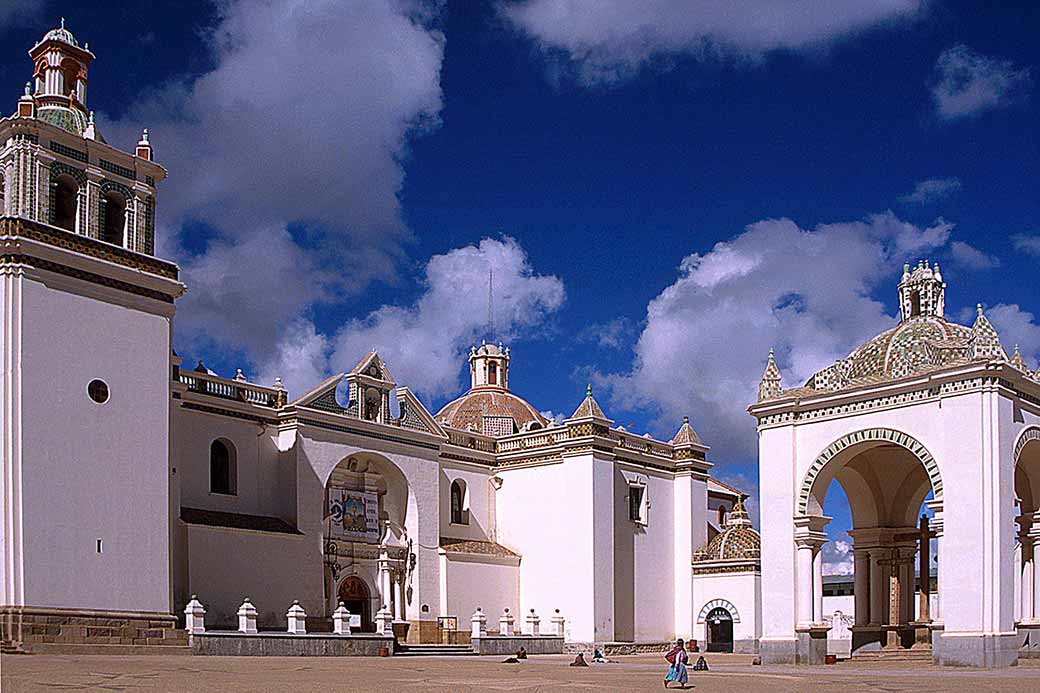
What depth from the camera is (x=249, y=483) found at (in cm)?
3197

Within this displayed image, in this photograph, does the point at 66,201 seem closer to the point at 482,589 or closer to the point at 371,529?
the point at 371,529

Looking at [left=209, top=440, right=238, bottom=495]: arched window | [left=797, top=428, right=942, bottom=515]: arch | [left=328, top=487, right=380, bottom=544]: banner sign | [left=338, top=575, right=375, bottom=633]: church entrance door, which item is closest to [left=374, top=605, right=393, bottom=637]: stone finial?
[left=338, top=575, right=375, bottom=633]: church entrance door

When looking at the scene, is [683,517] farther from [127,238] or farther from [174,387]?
[127,238]

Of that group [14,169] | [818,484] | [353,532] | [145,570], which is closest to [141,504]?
[145,570]

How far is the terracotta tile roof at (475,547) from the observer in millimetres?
37344

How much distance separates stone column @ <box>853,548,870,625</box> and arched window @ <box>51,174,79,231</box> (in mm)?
19507

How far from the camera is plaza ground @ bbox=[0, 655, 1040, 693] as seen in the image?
15.5 meters

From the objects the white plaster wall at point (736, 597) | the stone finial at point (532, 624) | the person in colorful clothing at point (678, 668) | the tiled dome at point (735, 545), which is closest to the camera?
the person in colorful clothing at point (678, 668)

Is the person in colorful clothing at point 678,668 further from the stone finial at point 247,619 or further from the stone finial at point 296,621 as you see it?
the stone finial at point 296,621

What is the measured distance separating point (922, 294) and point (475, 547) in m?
15.9

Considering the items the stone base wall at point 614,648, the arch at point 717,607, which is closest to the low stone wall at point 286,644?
the stone base wall at point 614,648

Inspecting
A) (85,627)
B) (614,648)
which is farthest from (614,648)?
(85,627)

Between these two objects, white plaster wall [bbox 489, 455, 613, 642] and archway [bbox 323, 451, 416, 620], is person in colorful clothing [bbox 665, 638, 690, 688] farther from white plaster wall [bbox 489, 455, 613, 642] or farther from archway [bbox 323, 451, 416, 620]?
white plaster wall [bbox 489, 455, 613, 642]

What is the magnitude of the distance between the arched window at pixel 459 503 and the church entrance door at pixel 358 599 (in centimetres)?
501
